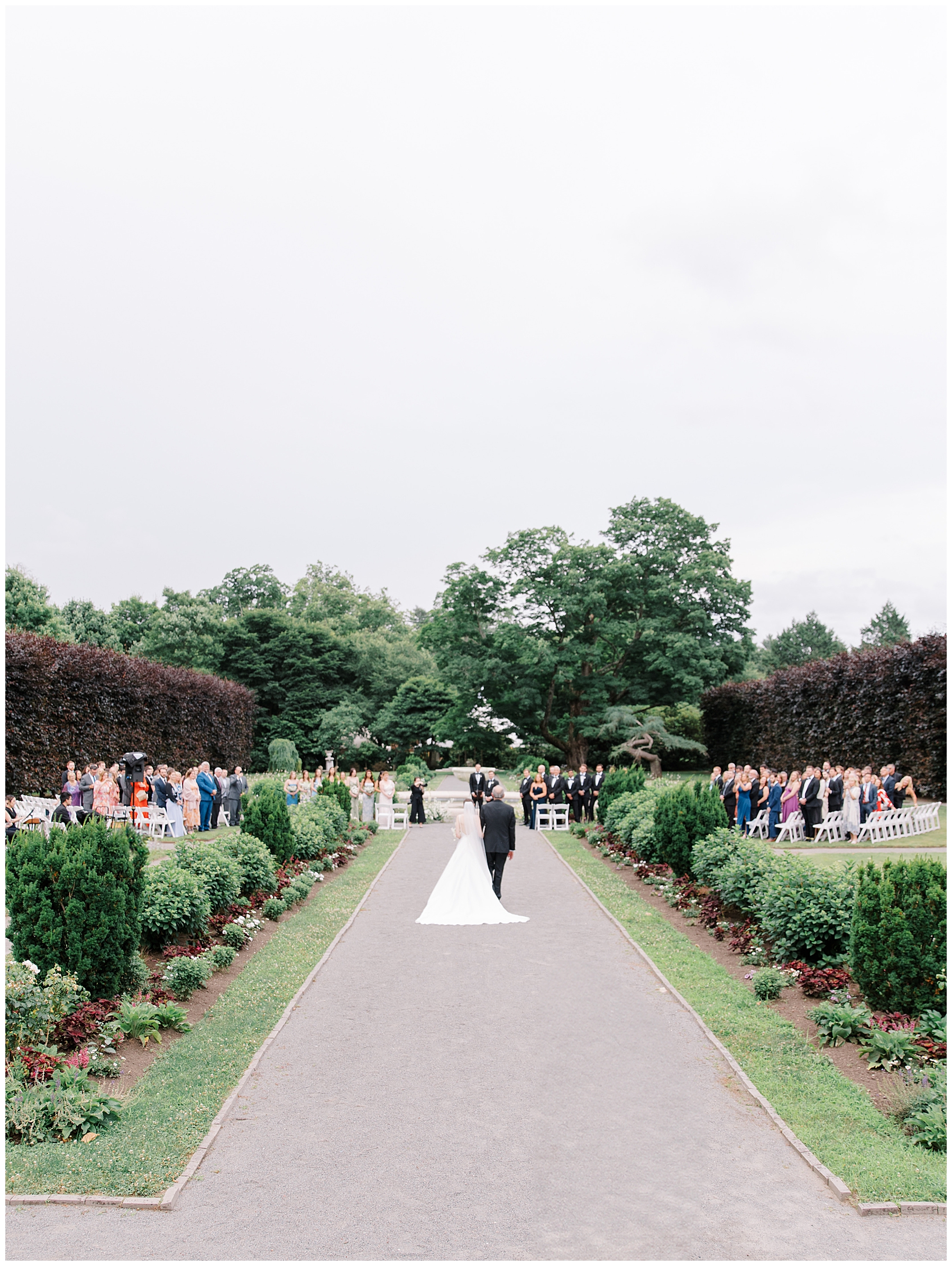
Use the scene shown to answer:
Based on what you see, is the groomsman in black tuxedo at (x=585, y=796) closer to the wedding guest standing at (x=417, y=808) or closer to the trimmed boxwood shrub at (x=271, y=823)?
the wedding guest standing at (x=417, y=808)

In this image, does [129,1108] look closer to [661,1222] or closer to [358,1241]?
[358,1241]

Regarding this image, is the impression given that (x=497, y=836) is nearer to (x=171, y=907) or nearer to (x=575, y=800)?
(x=171, y=907)

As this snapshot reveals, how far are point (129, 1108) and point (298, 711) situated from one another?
52.4m

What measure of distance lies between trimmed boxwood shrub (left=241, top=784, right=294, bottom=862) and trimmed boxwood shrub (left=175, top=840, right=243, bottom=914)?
327cm

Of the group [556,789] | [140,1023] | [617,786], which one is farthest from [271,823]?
[556,789]

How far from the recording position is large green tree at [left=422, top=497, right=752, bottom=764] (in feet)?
145

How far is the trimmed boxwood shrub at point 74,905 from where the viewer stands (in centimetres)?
863

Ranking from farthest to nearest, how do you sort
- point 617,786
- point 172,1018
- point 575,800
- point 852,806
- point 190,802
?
1. point 575,800
2. point 617,786
3. point 190,802
4. point 852,806
5. point 172,1018

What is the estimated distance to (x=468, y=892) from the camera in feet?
45.2

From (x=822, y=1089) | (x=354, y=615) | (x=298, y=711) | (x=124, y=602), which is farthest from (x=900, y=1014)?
(x=354, y=615)

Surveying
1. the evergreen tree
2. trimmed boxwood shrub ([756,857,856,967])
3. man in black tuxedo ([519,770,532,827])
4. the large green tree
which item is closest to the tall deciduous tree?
the evergreen tree

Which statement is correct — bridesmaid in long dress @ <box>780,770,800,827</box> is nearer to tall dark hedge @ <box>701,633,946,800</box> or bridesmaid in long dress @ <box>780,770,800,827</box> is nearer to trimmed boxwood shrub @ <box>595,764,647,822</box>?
trimmed boxwood shrub @ <box>595,764,647,822</box>

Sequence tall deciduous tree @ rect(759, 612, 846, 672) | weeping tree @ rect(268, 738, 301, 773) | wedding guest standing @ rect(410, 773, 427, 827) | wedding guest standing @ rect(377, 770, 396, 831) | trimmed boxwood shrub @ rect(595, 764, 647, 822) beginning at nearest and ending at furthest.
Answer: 1. trimmed boxwood shrub @ rect(595, 764, 647, 822)
2. wedding guest standing @ rect(377, 770, 396, 831)
3. wedding guest standing @ rect(410, 773, 427, 827)
4. weeping tree @ rect(268, 738, 301, 773)
5. tall deciduous tree @ rect(759, 612, 846, 672)

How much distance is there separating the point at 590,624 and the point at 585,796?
1806 centimetres
